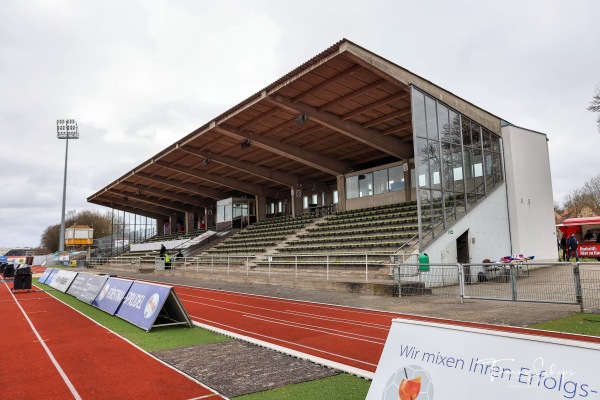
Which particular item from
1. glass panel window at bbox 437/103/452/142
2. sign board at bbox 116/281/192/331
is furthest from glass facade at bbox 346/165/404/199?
sign board at bbox 116/281/192/331

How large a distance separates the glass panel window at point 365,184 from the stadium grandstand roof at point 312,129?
130cm

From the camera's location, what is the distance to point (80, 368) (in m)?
5.54

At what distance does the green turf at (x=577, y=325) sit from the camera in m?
6.94

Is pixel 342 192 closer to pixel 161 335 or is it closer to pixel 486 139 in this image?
pixel 486 139

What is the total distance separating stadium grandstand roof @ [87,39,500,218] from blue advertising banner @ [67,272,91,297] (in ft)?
33.6

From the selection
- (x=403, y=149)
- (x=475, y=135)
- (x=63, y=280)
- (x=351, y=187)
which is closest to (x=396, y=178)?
(x=403, y=149)

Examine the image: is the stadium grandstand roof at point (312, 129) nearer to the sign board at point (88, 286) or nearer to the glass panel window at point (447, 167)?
the glass panel window at point (447, 167)

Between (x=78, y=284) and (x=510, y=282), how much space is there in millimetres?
14278

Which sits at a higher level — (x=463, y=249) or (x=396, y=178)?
(x=396, y=178)

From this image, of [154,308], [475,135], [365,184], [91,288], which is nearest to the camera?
[154,308]

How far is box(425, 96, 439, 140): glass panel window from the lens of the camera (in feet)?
55.3

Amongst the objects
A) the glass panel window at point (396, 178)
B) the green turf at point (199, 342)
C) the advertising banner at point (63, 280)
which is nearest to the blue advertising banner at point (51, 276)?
the advertising banner at point (63, 280)

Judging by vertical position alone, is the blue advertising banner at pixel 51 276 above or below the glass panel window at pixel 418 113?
below

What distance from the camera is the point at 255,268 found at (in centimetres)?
2297
